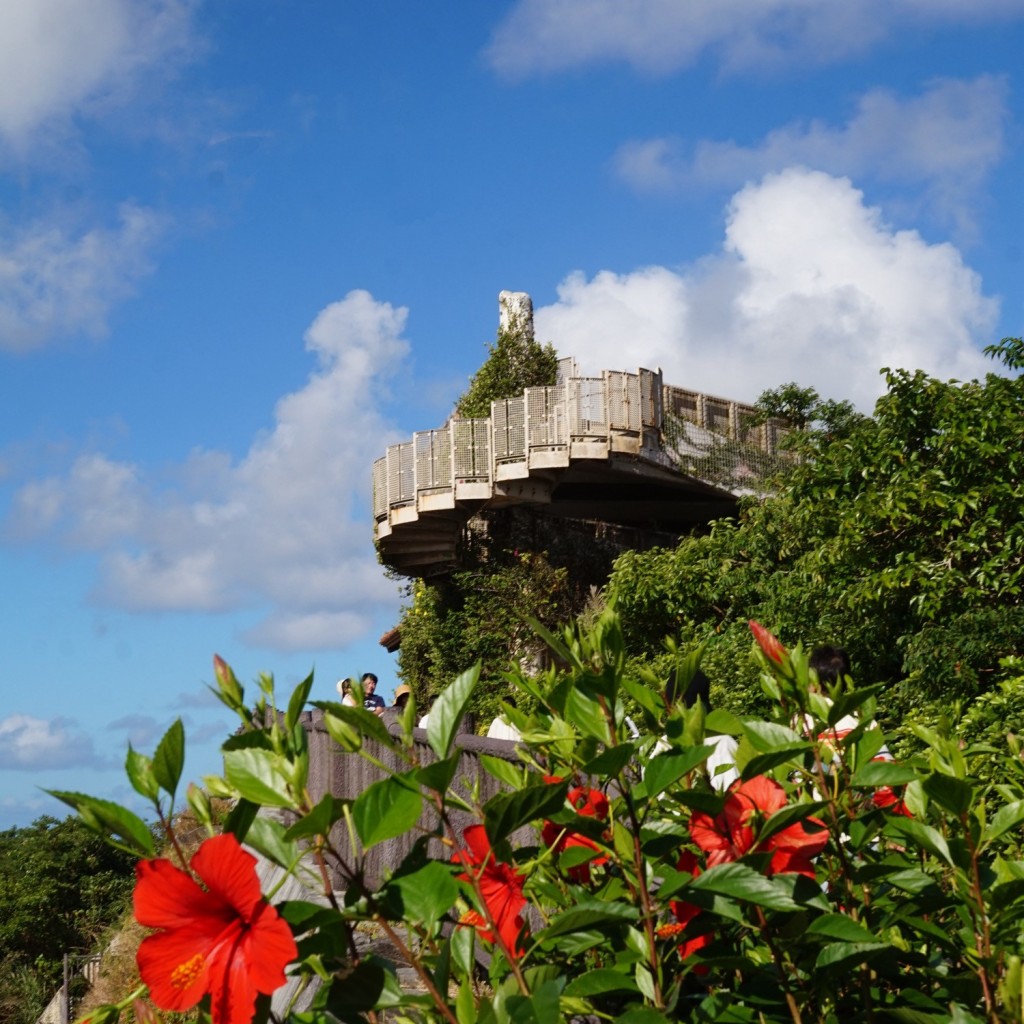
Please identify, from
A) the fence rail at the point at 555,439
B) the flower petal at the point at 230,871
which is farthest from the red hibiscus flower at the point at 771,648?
the fence rail at the point at 555,439

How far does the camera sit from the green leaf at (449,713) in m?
1.14

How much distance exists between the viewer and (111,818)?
109 centimetres

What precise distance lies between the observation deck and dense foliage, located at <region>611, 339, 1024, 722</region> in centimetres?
720

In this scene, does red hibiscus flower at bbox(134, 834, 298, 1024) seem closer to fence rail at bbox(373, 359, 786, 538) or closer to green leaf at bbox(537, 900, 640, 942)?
green leaf at bbox(537, 900, 640, 942)

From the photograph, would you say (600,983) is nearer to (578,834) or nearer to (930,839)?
(578,834)

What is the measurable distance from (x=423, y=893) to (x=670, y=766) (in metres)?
0.29

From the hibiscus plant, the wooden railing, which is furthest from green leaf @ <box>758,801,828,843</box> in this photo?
the wooden railing

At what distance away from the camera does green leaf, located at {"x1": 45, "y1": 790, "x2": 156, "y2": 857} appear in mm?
1087

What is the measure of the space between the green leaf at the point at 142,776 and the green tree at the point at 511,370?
22.0 m

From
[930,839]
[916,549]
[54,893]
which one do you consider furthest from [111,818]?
[54,893]

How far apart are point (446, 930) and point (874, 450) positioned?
6638 mm

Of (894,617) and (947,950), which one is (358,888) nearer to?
(947,950)

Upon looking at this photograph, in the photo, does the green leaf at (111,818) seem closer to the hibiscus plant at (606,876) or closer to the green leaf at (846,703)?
the hibiscus plant at (606,876)

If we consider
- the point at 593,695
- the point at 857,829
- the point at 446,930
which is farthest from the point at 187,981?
the point at 446,930
